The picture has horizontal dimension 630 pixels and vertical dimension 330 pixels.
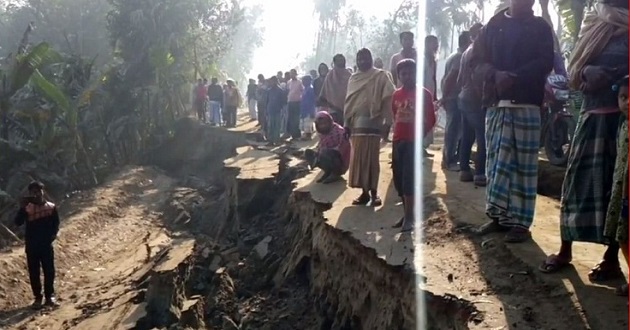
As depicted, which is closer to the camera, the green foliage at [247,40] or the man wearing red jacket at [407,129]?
the man wearing red jacket at [407,129]

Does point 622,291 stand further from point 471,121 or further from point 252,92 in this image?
point 252,92

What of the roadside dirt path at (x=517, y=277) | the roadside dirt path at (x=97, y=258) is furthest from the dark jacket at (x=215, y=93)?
the roadside dirt path at (x=517, y=277)

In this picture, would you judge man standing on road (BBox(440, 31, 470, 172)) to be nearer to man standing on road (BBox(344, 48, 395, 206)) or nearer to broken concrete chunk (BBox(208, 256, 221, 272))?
man standing on road (BBox(344, 48, 395, 206))

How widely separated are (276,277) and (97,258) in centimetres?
395

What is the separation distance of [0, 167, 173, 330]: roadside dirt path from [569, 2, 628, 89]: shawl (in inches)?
191

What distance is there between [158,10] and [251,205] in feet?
42.5

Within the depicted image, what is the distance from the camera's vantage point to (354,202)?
21.9ft

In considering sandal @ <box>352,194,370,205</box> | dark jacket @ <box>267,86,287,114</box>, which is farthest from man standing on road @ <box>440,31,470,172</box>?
dark jacket @ <box>267,86,287,114</box>

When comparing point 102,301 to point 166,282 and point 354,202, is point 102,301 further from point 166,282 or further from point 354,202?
point 354,202

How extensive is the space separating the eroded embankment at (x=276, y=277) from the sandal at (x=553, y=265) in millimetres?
546

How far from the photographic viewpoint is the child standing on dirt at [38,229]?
7125 mm

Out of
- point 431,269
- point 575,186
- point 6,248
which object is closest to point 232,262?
point 6,248

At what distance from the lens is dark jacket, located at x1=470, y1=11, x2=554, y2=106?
167 inches

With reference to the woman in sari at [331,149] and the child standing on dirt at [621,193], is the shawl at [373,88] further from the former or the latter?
the child standing on dirt at [621,193]
